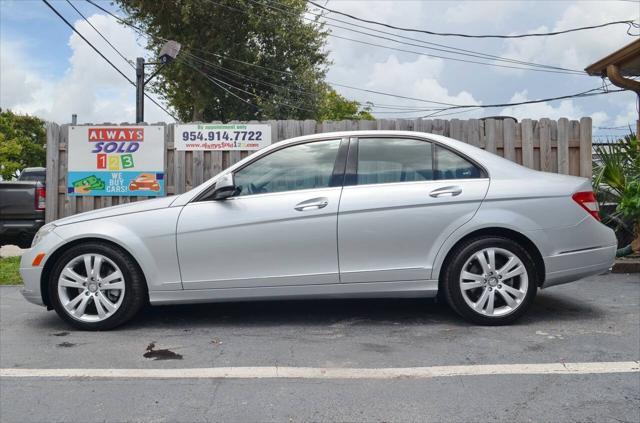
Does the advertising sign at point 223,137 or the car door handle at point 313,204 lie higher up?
the advertising sign at point 223,137

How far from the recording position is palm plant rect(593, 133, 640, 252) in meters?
7.14

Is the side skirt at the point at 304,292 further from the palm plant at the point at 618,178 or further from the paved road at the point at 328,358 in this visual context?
the palm plant at the point at 618,178

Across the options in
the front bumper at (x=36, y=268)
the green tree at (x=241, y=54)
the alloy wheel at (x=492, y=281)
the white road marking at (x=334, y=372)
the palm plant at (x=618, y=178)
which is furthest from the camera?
the green tree at (x=241, y=54)

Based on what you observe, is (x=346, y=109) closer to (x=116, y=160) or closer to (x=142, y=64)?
(x=142, y=64)

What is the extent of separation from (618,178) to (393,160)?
4093 millimetres

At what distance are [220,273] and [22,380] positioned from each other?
1493mm

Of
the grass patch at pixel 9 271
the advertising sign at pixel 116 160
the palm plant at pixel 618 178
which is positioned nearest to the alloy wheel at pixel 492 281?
the palm plant at pixel 618 178

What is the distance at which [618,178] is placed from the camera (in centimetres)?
714

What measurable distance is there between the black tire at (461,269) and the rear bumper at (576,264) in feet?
0.50

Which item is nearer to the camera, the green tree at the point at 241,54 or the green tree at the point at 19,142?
the green tree at the point at 241,54

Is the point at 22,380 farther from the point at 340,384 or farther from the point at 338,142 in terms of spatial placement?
the point at 338,142

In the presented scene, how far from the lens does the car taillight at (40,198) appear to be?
29.3 feet

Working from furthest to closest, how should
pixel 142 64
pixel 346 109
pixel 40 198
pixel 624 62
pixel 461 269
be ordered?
pixel 346 109, pixel 142 64, pixel 40 198, pixel 624 62, pixel 461 269

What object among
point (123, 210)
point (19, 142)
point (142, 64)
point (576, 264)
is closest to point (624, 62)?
point (576, 264)
